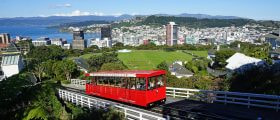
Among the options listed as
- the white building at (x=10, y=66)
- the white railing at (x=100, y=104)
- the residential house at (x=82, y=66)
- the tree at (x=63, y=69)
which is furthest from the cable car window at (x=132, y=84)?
the residential house at (x=82, y=66)

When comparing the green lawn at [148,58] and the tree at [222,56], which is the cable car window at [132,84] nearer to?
the tree at [222,56]

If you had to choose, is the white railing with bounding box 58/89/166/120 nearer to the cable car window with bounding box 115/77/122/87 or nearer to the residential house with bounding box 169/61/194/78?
the cable car window with bounding box 115/77/122/87

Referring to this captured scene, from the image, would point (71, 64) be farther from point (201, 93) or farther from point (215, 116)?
point (215, 116)

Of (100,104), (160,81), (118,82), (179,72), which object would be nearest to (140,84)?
(160,81)

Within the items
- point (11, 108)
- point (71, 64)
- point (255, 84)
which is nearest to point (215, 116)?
point (255, 84)

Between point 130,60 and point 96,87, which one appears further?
point 130,60

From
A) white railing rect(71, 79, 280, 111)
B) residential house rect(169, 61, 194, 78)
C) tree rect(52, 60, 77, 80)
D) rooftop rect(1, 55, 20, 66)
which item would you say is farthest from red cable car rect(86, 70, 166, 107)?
residential house rect(169, 61, 194, 78)
